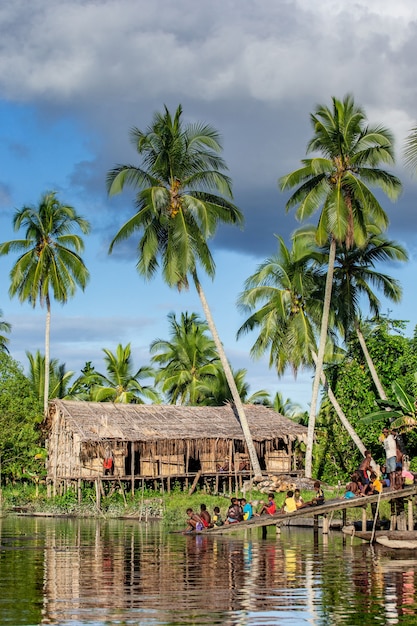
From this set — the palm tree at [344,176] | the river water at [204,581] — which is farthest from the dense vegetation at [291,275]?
the river water at [204,581]

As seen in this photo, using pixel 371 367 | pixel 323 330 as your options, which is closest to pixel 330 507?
pixel 323 330

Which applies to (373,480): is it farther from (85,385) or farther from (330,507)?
(85,385)

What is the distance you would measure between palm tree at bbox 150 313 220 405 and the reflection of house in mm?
5980

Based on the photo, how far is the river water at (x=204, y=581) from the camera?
11.3 meters

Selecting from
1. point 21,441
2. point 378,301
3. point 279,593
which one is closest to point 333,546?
point 279,593

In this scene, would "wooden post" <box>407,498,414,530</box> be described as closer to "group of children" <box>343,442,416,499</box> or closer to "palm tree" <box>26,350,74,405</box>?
"group of children" <box>343,442,416,499</box>

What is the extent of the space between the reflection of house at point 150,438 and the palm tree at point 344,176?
868cm

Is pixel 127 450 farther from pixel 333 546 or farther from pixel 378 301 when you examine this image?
pixel 333 546

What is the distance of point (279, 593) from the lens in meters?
13.1

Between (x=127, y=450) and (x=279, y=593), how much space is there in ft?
89.4

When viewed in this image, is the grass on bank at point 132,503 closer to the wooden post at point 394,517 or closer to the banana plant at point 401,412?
the banana plant at point 401,412

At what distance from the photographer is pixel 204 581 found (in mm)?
14594

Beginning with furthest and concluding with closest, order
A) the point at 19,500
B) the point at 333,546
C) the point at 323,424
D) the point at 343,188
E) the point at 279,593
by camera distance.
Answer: the point at 323,424, the point at 19,500, the point at 343,188, the point at 333,546, the point at 279,593

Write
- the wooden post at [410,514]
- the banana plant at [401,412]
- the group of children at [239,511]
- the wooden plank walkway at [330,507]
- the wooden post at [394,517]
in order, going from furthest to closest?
the banana plant at [401,412] < the group of children at [239,511] < the wooden post at [394,517] < the wooden post at [410,514] < the wooden plank walkway at [330,507]
